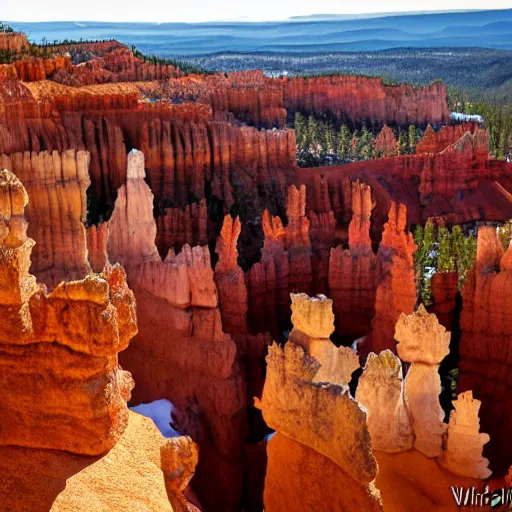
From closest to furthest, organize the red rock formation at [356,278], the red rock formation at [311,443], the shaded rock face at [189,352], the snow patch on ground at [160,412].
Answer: the red rock formation at [311,443], the snow patch on ground at [160,412], the shaded rock face at [189,352], the red rock formation at [356,278]

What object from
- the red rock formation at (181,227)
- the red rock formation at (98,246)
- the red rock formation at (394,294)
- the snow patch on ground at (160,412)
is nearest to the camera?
the snow patch on ground at (160,412)

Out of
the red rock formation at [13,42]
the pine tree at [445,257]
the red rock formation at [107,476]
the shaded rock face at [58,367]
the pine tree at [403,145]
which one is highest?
the red rock formation at [13,42]

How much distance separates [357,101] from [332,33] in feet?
375

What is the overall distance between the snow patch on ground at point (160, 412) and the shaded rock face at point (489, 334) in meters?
5.21

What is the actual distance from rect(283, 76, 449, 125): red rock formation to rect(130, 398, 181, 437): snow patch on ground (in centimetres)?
3489

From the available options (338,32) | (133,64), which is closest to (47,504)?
(133,64)

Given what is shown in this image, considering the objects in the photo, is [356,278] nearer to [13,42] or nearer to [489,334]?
[489,334]

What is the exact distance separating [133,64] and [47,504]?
39702mm

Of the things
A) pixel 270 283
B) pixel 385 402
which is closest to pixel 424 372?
pixel 385 402

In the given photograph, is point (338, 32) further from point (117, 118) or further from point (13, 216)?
point (13, 216)

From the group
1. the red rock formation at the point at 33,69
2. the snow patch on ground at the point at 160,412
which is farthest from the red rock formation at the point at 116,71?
the snow patch on ground at the point at 160,412

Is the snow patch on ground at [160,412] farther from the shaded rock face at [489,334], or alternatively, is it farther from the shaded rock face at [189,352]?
the shaded rock face at [489,334]

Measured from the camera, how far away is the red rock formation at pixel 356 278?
1944cm

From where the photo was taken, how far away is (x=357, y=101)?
49.3 m
